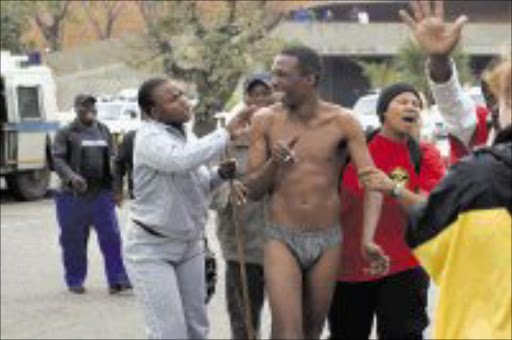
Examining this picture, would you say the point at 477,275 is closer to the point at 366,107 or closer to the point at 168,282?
the point at 168,282

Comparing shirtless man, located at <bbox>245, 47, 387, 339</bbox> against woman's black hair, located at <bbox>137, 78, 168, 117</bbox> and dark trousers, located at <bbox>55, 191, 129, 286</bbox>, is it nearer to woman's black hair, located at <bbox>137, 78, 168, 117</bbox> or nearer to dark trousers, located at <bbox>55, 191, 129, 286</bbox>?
woman's black hair, located at <bbox>137, 78, 168, 117</bbox>

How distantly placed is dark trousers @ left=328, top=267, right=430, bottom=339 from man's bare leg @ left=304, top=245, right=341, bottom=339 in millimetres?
343

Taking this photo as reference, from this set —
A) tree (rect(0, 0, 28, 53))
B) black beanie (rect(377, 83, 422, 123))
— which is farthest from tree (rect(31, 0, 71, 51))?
black beanie (rect(377, 83, 422, 123))

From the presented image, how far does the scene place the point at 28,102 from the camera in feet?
77.5

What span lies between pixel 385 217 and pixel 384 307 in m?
0.47

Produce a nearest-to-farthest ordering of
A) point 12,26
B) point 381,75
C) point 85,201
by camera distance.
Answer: point 85,201 < point 12,26 < point 381,75

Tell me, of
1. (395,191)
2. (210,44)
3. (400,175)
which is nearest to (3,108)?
(210,44)

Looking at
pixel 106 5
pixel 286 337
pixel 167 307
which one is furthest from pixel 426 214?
pixel 106 5

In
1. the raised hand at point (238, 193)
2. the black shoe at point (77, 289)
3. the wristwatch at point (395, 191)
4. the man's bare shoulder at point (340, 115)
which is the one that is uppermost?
the man's bare shoulder at point (340, 115)

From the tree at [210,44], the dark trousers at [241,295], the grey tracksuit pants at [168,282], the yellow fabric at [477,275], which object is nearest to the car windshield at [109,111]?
the tree at [210,44]

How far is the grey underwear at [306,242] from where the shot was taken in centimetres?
643

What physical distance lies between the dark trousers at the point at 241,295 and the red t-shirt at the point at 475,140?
1638 mm

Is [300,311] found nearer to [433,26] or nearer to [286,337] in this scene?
[286,337]

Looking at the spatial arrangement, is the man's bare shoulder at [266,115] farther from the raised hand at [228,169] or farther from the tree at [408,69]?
the tree at [408,69]
